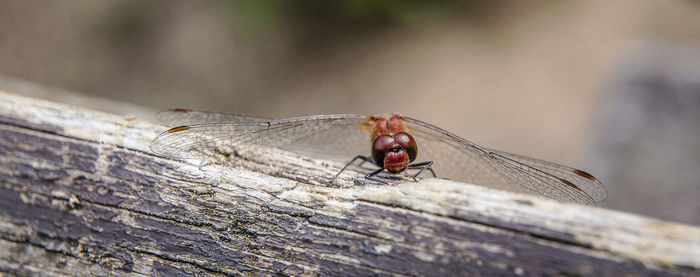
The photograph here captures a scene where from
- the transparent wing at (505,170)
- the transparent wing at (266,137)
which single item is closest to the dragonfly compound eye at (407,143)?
the transparent wing at (505,170)

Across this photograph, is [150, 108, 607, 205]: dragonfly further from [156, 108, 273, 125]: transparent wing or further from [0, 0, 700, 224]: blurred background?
[0, 0, 700, 224]: blurred background

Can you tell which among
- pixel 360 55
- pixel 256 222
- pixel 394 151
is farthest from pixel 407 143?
pixel 360 55

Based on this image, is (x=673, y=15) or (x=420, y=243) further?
(x=673, y=15)

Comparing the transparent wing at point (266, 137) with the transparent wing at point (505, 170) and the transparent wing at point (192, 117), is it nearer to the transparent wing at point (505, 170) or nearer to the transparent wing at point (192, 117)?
the transparent wing at point (192, 117)

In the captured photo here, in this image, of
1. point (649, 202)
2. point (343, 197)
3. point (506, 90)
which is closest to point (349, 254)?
point (343, 197)

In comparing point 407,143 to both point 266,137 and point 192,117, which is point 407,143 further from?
point 192,117

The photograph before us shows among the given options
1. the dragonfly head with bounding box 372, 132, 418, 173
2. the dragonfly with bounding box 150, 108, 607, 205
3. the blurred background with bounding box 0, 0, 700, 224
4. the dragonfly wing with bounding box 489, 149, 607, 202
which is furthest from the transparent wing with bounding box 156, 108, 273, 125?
the blurred background with bounding box 0, 0, 700, 224

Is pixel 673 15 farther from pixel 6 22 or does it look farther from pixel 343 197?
pixel 6 22
